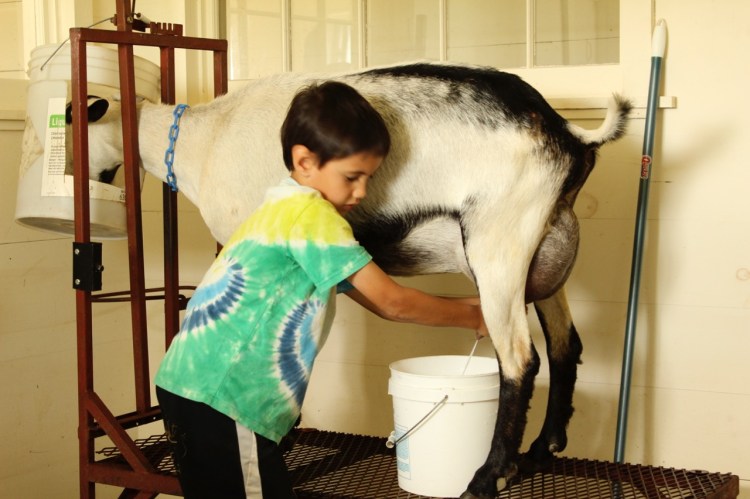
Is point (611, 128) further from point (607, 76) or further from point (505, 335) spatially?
point (607, 76)

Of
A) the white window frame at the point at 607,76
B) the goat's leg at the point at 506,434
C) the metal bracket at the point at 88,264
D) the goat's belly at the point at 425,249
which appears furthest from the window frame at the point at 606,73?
the metal bracket at the point at 88,264

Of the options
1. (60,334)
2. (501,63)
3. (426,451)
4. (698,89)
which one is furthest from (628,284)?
(60,334)

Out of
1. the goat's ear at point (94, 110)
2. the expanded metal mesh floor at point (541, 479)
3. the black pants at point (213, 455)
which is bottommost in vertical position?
the expanded metal mesh floor at point (541, 479)

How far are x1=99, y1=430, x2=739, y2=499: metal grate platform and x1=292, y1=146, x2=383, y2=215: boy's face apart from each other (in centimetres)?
66

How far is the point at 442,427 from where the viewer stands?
175cm

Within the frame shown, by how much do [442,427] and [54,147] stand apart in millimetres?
1087

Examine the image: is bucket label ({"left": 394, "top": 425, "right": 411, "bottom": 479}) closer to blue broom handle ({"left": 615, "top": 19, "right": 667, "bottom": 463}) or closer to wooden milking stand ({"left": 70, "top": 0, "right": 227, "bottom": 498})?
wooden milking stand ({"left": 70, "top": 0, "right": 227, "bottom": 498})

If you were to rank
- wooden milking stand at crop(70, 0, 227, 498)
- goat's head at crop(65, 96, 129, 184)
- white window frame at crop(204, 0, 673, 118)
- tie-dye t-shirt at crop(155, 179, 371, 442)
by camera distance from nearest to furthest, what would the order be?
tie-dye t-shirt at crop(155, 179, 371, 442) < wooden milking stand at crop(70, 0, 227, 498) < goat's head at crop(65, 96, 129, 184) < white window frame at crop(204, 0, 673, 118)

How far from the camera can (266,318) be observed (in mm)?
1480

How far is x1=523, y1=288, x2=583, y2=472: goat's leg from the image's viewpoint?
2.05m

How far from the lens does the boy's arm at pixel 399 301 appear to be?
1.51 metres

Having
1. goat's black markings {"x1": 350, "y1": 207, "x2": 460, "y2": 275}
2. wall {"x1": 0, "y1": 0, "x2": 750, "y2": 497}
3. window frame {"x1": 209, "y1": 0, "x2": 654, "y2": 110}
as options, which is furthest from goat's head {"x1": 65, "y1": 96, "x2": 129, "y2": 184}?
window frame {"x1": 209, "y1": 0, "x2": 654, "y2": 110}

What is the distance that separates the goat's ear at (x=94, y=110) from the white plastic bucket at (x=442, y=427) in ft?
3.01

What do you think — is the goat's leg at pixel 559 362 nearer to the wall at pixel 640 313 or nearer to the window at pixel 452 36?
the wall at pixel 640 313
